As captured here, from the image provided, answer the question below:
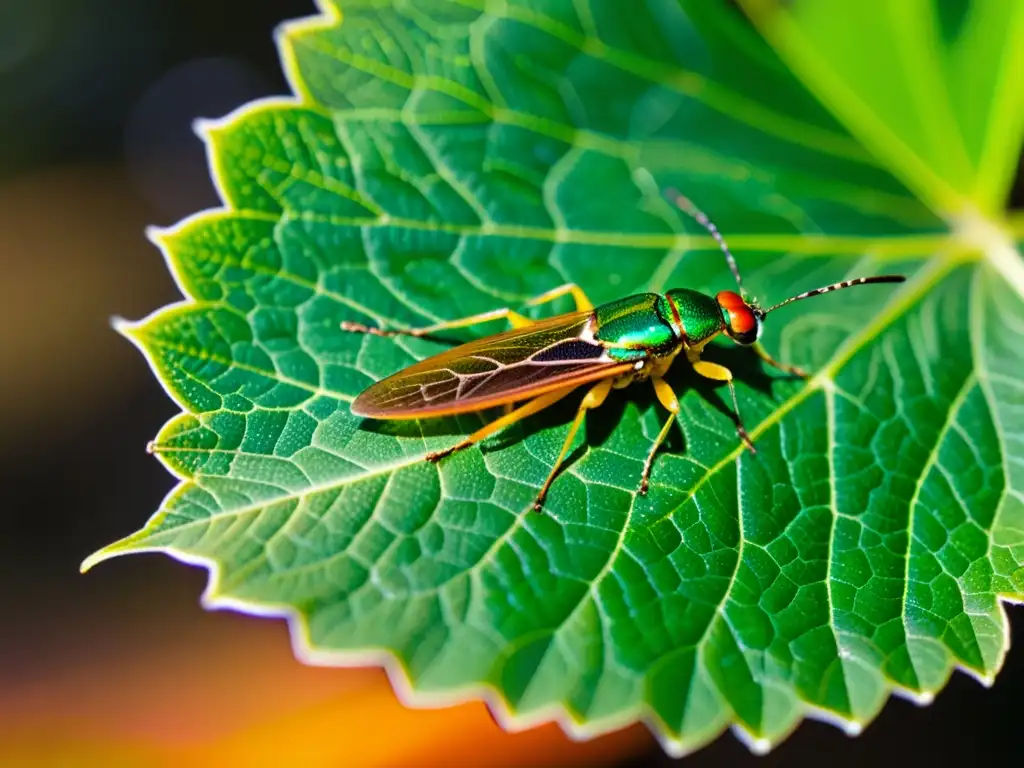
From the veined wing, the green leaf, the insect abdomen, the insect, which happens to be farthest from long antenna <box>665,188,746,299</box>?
the veined wing

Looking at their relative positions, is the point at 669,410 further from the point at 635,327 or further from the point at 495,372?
the point at 495,372

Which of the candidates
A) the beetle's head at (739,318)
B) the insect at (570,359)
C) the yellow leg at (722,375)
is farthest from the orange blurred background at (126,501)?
the insect at (570,359)

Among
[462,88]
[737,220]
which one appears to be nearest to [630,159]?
[737,220]

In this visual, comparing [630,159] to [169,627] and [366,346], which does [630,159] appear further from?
[169,627]

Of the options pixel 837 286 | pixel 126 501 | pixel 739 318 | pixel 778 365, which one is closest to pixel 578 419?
pixel 739 318

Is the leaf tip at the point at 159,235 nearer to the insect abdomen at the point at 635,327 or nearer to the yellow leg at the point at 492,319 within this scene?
the yellow leg at the point at 492,319
